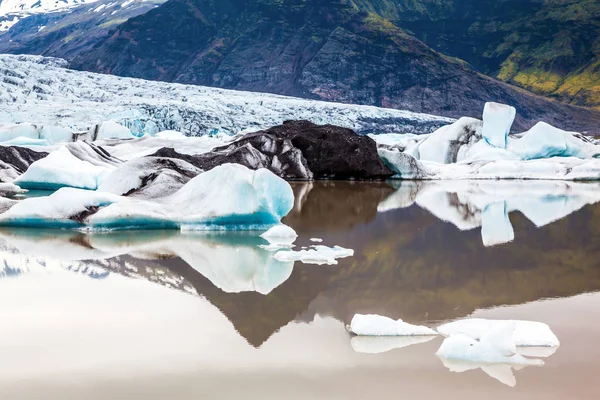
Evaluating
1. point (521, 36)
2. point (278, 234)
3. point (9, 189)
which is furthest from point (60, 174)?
point (521, 36)

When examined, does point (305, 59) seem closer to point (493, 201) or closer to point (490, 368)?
point (493, 201)

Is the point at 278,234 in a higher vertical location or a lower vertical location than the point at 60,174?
higher

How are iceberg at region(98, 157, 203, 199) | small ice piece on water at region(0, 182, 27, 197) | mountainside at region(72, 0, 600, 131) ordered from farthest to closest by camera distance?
mountainside at region(72, 0, 600, 131) → small ice piece on water at region(0, 182, 27, 197) → iceberg at region(98, 157, 203, 199)

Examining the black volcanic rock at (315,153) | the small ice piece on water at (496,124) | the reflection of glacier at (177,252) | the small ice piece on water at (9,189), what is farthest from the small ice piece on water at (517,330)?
the small ice piece on water at (496,124)

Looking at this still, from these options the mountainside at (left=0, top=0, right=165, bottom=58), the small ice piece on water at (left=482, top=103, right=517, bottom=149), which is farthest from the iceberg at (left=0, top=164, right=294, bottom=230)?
the mountainside at (left=0, top=0, right=165, bottom=58)

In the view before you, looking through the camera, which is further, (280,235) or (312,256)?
(280,235)

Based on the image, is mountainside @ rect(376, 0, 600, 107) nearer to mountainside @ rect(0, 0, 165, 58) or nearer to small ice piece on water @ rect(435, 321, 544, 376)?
mountainside @ rect(0, 0, 165, 58)
